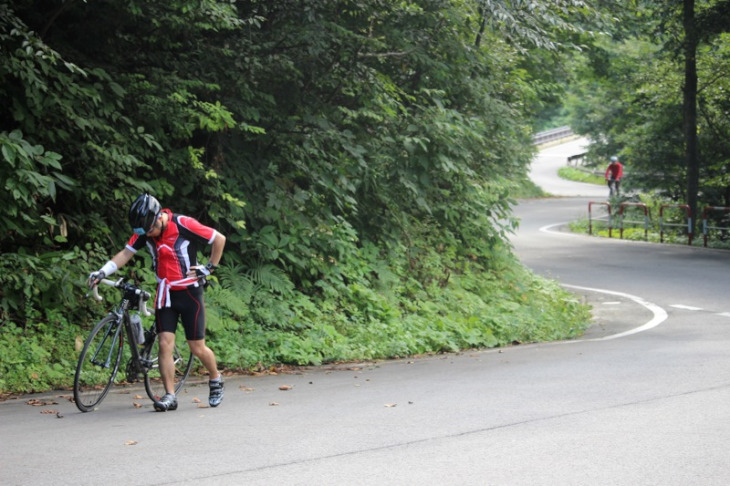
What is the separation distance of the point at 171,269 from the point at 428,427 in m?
2.57

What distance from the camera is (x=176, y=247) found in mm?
8562

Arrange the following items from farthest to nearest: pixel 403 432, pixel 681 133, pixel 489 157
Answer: pixel 681 133 → pixel 489 157 → pixel 403 432

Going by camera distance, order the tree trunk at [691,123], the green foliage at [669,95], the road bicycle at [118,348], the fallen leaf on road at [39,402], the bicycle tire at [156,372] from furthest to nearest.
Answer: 1. the tree trunk at [691,123]
2. the green foliage at [669,95]
3. the fallen leaf on road at [39,402]
4. the bicycle tire at [156,372]
5. the road bicycle at [118,348]

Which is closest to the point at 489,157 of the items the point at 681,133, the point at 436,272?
the point at 436,272

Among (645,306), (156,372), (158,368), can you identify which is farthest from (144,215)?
(645,306)

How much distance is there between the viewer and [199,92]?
507 inches

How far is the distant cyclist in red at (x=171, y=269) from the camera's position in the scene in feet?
27.7

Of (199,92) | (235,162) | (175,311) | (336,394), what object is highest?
(199,92)

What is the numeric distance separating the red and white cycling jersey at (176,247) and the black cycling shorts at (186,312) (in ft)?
0.27

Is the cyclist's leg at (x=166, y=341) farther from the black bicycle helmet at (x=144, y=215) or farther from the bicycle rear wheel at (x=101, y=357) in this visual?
the black bicycle helmet at (x=144, y=215)

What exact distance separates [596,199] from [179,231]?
44.2 metres

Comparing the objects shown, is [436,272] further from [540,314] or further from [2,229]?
[2,229]

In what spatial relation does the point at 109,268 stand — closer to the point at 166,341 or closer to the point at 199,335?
the point at 166,341

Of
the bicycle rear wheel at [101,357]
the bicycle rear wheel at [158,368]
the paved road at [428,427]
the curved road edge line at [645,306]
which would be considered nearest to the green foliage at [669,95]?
the curved road edge line at [645,306]
